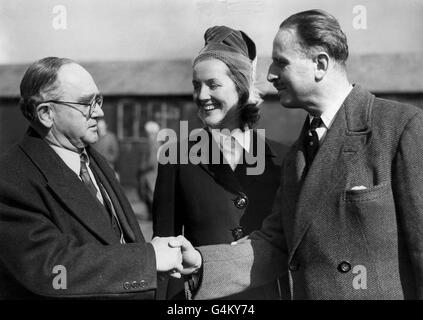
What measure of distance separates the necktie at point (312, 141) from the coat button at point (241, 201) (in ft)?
2.09

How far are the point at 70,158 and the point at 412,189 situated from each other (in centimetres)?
172

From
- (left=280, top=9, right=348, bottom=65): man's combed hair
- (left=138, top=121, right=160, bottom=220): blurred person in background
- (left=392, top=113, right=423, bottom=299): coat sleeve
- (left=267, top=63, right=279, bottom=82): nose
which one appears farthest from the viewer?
(left=138, top=121, right=160, bottom=220): blurred person in background

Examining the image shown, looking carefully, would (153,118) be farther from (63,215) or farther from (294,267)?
(294,267)

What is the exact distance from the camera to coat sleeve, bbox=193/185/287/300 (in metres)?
3.19

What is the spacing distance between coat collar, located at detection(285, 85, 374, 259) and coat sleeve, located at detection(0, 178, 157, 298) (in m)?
0.81

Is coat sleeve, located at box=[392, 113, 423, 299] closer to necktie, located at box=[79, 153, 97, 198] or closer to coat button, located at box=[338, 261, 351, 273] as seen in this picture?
coat button, located at box=[338, 261, 351, 273]

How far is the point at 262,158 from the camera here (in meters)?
3.57

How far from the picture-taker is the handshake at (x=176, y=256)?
301cm

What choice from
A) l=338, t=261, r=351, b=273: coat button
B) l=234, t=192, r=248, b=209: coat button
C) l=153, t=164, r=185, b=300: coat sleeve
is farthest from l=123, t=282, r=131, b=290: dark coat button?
l=338, t=261, r=351, b=273: coat button

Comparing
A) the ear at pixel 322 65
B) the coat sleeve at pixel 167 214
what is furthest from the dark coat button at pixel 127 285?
the ear at pixel 322 65

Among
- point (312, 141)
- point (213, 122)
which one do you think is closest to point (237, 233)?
point (213, 122)

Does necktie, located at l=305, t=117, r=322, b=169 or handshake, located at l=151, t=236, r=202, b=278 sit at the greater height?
necktie, located at l=305, t=117, r=322, b=169

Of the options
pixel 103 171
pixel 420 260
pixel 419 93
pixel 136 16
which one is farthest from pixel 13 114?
pixel 420 260

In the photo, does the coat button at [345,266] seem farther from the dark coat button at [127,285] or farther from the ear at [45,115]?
the ear at [45,115]
